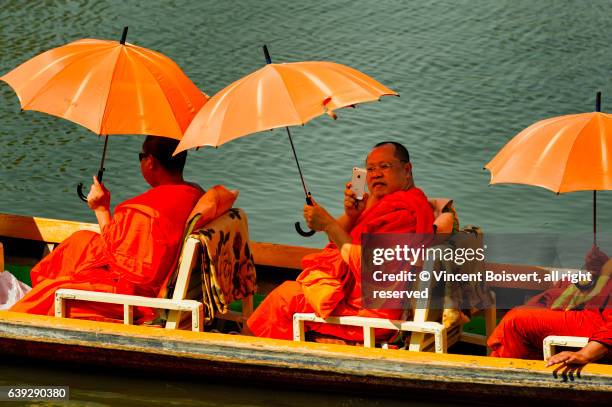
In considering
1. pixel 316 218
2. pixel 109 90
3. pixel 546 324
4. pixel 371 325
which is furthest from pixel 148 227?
pixel 546 324

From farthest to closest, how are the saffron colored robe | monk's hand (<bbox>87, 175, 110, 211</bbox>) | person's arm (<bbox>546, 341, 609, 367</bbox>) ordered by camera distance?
monk's hand (<bbox>87, 175, 110, 211</bbox>) < the saffron colored robe < person's arm (<bbox>546, 341, 609, 367</bbox>)

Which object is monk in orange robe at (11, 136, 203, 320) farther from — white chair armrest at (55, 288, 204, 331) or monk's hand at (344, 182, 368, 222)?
monk's hand at (344, 182, 368, 222)

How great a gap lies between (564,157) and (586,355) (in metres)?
0.84

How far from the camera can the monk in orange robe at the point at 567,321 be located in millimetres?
5422

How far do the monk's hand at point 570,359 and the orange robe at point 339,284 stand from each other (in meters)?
0.74

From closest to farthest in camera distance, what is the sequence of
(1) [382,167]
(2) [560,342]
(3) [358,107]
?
(2) [560,342]
(1) [382,167]
(3) [358,107]

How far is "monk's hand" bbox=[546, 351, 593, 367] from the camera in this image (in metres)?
5.41

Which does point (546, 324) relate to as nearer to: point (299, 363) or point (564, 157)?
point (564, 157)

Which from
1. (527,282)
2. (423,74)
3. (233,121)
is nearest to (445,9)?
(423,74)

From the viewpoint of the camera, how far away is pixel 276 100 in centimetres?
561

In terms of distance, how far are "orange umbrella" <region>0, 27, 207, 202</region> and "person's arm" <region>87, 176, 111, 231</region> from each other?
1.17 ft

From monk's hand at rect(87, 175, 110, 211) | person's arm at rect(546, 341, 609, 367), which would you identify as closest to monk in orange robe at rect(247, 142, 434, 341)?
person's arm at rect(546, 341, 609, 367)

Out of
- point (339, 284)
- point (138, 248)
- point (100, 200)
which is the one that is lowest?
point (339, 284)

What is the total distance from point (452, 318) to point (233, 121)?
1.34 m
